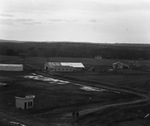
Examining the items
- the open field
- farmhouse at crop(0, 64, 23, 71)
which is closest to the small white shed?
the open field

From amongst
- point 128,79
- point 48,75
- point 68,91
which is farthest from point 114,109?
point 48,75

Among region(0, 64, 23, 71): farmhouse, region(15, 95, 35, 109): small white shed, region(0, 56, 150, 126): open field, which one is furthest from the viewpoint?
region(0, 64, 23, 71): farmhouse

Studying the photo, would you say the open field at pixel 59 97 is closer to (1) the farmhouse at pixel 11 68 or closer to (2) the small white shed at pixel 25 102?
(2) the small white shed at pixel 25 102

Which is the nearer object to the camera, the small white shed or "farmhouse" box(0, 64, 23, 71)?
the small white shed

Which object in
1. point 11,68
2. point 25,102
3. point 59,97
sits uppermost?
point 11,68

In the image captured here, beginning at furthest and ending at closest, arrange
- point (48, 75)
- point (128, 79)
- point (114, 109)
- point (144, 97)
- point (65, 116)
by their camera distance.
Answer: point (48, 75), point (128, 79), point (144, 97), point (114, 109), point (65, 116)

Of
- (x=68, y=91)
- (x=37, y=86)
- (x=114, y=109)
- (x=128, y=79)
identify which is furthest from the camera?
(x=128, y=79)

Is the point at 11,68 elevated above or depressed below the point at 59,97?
above

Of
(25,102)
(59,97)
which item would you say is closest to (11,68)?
(59,97)

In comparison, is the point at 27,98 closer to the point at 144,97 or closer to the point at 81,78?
the point at 144,97

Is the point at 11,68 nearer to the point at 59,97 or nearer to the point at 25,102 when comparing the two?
the point at 59,97

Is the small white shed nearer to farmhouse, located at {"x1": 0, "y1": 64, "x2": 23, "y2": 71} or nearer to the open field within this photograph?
the open field
